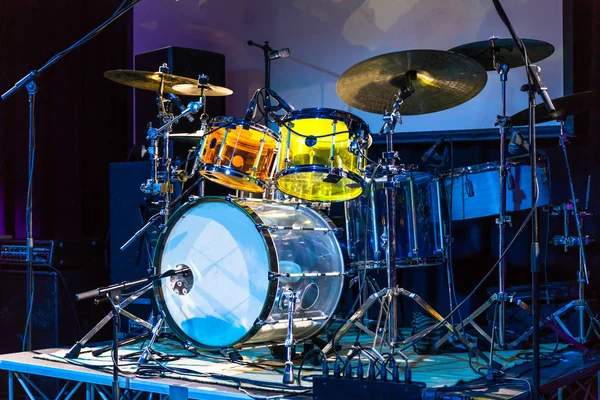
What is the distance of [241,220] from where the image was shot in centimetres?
383

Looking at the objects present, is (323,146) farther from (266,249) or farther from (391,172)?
(266,249)

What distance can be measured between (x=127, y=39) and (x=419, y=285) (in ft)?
11.3

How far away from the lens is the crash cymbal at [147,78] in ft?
14.9

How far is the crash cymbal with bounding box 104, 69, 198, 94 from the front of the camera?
4.53 metres

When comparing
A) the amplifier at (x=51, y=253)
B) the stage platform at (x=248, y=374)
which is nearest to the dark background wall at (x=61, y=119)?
the amplifier at (x=51, y=253)

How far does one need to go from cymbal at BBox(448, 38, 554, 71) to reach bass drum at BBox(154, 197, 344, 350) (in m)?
1.31

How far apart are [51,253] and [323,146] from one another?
230cm

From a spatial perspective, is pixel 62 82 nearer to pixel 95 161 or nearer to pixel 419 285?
pixel 95 161

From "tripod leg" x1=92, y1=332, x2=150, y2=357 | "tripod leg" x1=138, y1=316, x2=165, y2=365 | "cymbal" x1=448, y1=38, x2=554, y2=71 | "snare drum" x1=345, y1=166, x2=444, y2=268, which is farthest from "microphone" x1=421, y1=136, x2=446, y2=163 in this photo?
"tripod leg" x1=92, y1=332, x2=150, y2=357

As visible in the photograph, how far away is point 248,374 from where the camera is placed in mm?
3697

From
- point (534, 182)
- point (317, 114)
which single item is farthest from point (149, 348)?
point (534, 182)

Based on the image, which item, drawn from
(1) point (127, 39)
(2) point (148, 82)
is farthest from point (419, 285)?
(1) point (127, 39)

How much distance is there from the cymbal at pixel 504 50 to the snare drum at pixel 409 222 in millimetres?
752

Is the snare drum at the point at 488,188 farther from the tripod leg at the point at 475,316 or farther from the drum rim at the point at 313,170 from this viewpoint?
the drum rim at the point at 313,170
